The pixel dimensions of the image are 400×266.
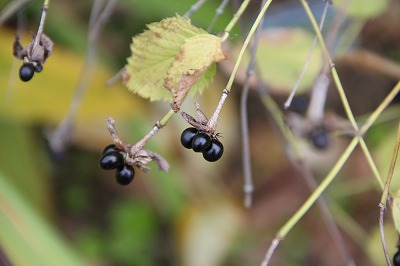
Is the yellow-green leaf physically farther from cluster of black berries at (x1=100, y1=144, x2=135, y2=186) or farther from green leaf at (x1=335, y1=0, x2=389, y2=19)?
green leaf at (x1=335, y1=0, x2=389, y2=19)

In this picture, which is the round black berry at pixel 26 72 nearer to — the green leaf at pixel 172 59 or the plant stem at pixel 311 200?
the green leaf at pixel 172 59

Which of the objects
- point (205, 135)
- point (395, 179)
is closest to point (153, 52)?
point (205, 135)

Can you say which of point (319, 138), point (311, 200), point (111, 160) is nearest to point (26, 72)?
point (111, 160)

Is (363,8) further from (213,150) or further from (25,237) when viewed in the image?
(25,237)

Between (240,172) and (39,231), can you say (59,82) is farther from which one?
(240,172)

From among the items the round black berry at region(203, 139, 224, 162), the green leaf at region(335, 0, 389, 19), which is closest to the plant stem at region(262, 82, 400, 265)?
the round black berry at region(203, 139, 224, 162)

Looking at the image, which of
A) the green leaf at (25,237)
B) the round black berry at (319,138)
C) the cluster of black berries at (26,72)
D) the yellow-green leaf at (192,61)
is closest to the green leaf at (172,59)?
the yellow-green leaf at (192,61)
